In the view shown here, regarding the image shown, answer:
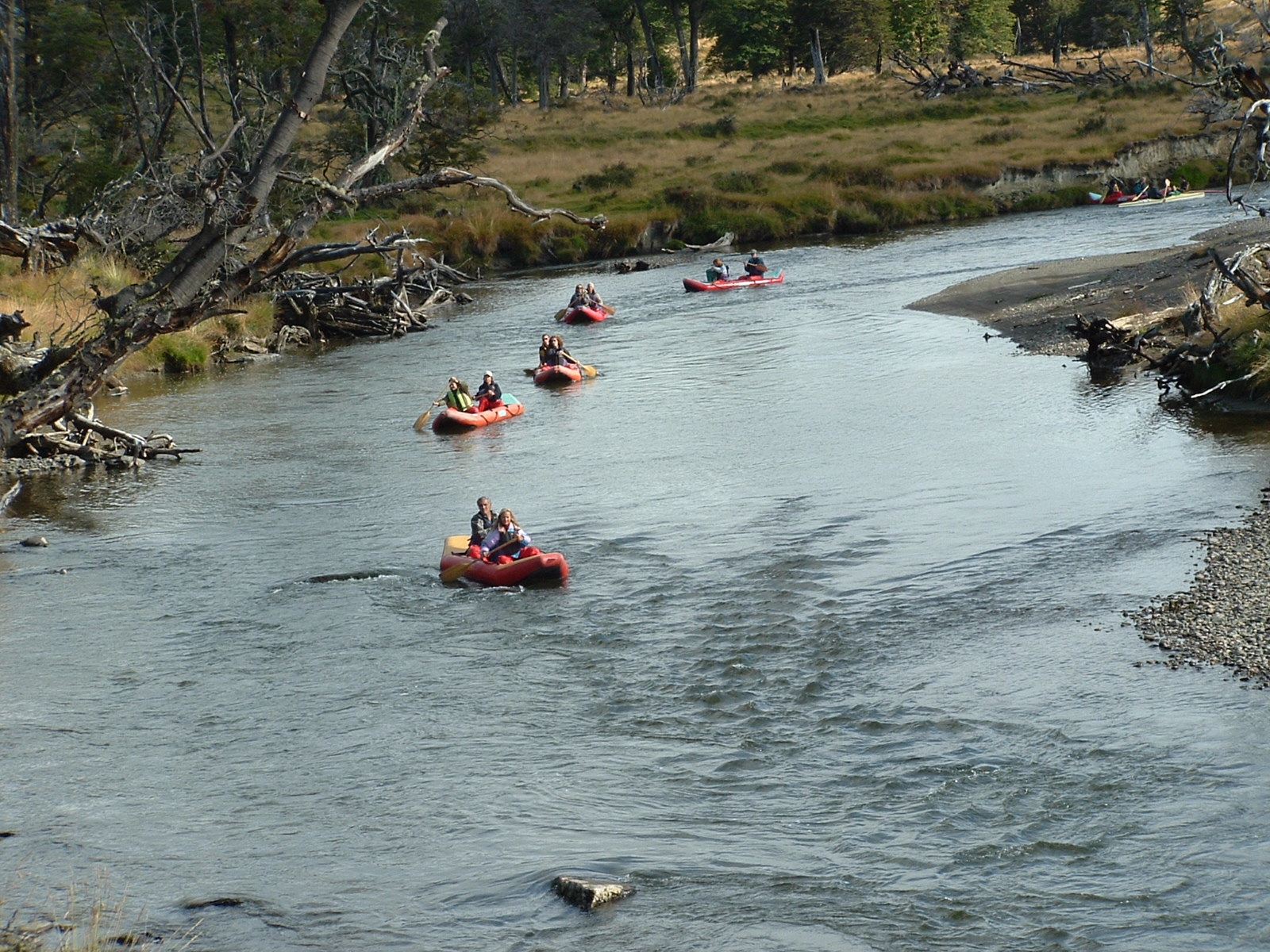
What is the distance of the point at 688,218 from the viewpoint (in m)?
53.7

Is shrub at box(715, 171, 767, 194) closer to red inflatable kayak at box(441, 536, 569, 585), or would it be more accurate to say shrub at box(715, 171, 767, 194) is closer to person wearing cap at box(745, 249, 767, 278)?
person wearing cap at box(745, 249, 767, 278)

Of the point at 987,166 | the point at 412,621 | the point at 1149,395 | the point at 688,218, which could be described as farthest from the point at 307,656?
the point at 987,166

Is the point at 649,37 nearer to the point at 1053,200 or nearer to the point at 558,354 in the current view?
the point at 1053,200

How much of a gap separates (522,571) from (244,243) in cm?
611

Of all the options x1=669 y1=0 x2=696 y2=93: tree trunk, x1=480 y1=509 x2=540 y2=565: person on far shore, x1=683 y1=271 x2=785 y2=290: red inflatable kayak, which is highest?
x1=669 y1=0 x2=696 y2=93: tree trunk

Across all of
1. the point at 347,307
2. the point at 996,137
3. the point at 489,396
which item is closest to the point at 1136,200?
the point at 996,137

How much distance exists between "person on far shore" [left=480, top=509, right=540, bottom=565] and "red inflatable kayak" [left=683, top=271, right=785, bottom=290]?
2600 cm

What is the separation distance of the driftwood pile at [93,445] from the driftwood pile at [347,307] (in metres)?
14.7

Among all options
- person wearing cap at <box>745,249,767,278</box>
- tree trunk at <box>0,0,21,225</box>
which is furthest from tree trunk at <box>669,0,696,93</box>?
tree trunk at <box>0,0,21,225</box>

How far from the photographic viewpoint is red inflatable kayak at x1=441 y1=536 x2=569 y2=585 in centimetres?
1611

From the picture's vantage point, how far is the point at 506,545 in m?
16.5

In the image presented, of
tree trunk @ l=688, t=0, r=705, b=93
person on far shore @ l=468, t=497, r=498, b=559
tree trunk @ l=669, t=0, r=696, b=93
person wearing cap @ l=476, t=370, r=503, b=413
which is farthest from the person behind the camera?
tree trunk @ l=688, t=0, r=705, b=93

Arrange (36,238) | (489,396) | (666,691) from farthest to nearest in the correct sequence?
(489,396)
(36,238)
(666,691)

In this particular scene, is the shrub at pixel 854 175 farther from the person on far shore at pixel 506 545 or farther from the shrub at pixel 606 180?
the person on far shore at pixel 506 545
